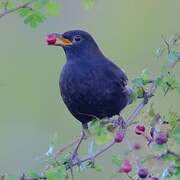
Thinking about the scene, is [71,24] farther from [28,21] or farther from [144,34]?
[28,21]

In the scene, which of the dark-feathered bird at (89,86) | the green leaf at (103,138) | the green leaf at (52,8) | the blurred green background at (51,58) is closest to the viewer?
the green leaf at (103,138)

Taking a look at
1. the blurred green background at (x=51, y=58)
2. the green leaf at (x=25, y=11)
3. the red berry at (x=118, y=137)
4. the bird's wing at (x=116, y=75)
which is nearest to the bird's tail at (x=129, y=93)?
the bird's wing at (x=116, y=75)

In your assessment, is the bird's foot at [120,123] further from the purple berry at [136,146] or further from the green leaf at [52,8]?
the green leaf at [52,8]

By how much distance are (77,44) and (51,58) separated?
3898mm

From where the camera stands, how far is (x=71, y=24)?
31.4ft

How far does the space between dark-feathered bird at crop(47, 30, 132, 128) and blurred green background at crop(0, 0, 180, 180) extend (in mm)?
2572

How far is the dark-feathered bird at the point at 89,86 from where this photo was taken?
6.05 m

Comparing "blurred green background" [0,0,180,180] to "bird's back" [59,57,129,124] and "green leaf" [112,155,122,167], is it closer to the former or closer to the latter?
"bird's back" [59,57,129,124]

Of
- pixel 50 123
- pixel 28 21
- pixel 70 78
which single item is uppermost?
pixel 28 21

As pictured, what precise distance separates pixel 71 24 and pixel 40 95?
662 mm

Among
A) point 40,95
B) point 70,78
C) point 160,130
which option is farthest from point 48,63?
point 160,130

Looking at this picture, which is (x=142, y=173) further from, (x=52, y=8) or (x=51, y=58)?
(x=51, y=58)

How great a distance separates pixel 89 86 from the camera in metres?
6.06

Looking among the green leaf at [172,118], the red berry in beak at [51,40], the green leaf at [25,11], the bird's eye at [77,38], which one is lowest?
the green leaf at [172,118]
